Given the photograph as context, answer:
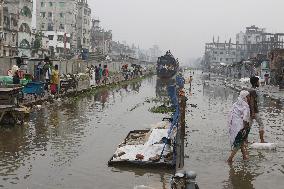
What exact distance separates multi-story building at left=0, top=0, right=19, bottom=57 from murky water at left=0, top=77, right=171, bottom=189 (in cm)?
4380

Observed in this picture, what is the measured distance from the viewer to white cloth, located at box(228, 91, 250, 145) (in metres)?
11.0

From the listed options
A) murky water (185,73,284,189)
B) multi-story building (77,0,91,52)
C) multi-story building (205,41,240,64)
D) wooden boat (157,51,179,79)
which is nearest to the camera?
murky water (185,73,284,189)

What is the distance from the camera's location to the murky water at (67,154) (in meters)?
9.16

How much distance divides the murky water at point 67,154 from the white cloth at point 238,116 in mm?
2180

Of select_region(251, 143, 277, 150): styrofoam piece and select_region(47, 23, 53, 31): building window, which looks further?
select_region(47, 23, 53, 31): building window

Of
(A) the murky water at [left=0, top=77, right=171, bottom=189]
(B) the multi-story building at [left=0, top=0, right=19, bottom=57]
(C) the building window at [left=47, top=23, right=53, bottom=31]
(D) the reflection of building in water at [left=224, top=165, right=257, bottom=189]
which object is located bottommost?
(D) the reflection of building in water at [left=224, top=165, right=257, bottom=189]

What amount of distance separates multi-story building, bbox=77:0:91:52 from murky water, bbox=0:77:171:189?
3608 inches

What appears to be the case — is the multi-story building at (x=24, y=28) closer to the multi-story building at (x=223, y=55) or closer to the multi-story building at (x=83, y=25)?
the multi-story building at (x=83, y=25)

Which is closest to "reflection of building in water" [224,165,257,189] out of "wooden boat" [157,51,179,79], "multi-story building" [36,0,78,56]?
"wooden boat" [157,51,179,79]

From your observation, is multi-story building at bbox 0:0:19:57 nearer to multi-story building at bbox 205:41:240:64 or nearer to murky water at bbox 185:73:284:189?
murky water at bbox 185:73:284:189

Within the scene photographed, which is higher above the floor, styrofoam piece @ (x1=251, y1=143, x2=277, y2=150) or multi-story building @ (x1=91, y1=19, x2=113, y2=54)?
multi-story building @ (x1=91, y1=19, x2=113, y2=54)

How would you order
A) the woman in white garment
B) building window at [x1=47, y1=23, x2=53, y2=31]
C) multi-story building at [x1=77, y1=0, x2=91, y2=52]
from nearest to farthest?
the woman in white garment → building window at [x1=47, y1=23, x2=53, y2=31] → multi-story building at [x1=77, y1=0, x2=91, y2=52]

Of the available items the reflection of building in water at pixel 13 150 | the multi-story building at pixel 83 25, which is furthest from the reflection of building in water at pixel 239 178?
the multi-story building at pixel 83 25

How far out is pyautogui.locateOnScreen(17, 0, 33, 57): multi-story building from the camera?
2791 inches
